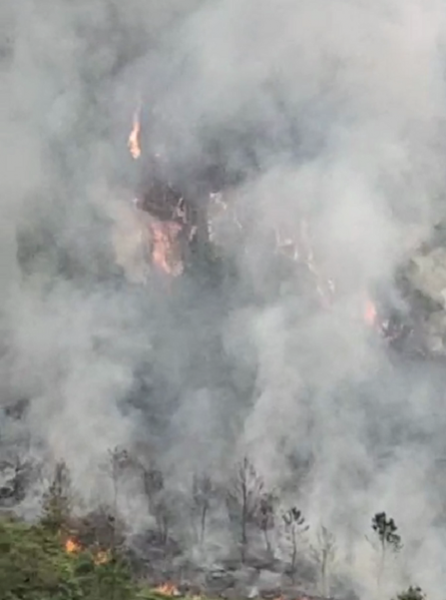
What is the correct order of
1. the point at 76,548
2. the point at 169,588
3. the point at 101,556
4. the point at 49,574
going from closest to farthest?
the point at 49,574 → the point at 101,556 → the point at 169,588 → the point at 76,548

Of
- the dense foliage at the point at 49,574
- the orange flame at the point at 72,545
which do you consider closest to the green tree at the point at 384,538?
the orange flame at the point at 72,545

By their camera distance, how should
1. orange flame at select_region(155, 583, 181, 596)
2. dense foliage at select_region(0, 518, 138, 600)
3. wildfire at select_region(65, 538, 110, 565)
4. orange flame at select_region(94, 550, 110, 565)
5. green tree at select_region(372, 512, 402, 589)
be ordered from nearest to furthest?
1. dense foliage at select_region(0, 518, 138, 600)
2. orange flame at select_region(94, 550, 110, 565)
3. wildfire at select_region(65, 538, 110, 565)
4. orange flame at select_region(155, 583, 181, 596)
5. green tree at select_region(372, 512, 402, 589)

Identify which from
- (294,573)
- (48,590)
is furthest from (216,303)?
(48,590)

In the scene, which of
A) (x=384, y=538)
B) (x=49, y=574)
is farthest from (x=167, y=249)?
(x=49, y=574)

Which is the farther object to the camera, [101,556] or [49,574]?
[101,556]

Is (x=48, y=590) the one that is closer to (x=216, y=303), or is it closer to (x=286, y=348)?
(x=286, y=348)

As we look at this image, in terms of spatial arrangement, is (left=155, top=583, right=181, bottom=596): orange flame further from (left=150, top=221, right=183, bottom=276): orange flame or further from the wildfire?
(left=150, top=221, right=183, bottom=276): orange flame

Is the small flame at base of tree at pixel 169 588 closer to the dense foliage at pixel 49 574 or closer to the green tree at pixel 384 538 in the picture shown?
the dense foliage at pixel 49 574

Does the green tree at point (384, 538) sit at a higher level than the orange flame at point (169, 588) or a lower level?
higher

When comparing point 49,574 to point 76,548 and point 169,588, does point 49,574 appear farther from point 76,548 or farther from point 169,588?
point 76,548

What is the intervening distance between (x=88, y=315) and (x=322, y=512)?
29.8m

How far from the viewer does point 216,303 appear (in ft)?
320

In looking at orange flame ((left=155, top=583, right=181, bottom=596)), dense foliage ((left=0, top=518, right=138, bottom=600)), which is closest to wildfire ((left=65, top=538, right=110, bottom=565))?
orange flame ((left=155, top=583, right=181, bottom=596))

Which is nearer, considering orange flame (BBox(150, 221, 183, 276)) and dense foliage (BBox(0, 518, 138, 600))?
dense foliage (BBox(0, 518, 138, 600))
